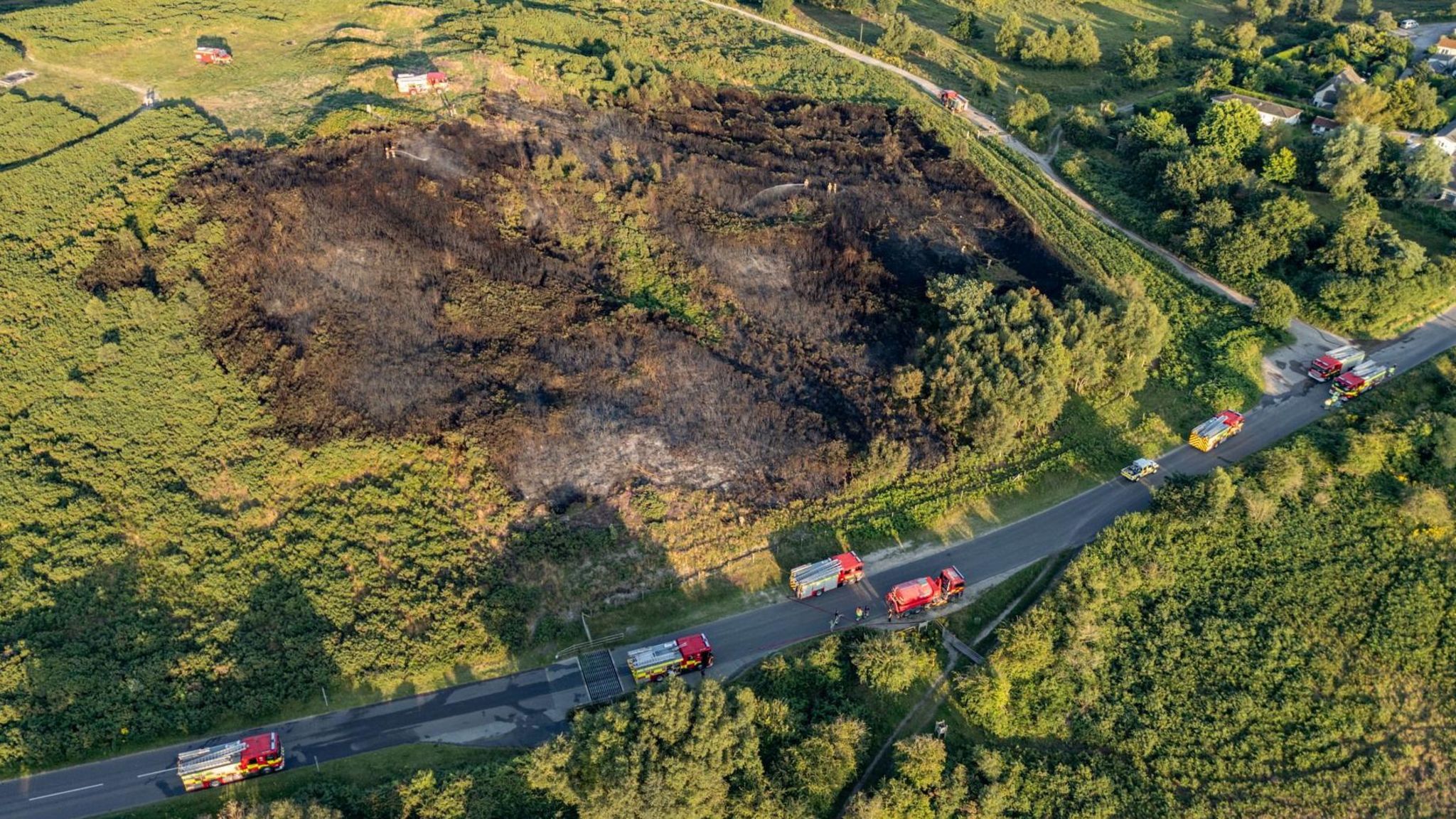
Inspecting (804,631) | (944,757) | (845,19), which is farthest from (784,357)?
(845,19)

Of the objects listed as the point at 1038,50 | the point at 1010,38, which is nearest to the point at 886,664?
the point at 1038,50

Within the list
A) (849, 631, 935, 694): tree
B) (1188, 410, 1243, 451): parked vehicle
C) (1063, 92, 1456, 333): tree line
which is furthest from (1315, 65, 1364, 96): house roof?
(849, 631, 935, 694): tree

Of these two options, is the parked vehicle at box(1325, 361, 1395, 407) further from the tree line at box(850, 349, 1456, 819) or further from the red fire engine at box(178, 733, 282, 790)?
the red fire engine at box(178, 733, 282, 790)

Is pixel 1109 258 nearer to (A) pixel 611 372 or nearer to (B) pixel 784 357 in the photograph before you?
(B) pixel 784 357

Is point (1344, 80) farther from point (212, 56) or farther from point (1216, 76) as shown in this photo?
point (212, 56)

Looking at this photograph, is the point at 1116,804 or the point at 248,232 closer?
the point at 1116,804
